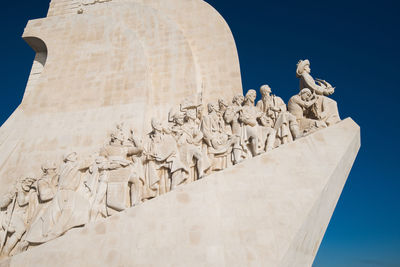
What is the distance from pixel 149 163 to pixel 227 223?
2.07 m

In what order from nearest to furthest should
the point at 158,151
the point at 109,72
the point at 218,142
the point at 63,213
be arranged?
1. the point at 63,213
2. the point at 158,151
3. the point at 218,142
4. the point at 109,72

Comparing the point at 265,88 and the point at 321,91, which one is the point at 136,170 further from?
the point at 321,91

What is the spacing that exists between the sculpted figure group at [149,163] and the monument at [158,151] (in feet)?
0.07

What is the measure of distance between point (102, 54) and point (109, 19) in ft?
3.83

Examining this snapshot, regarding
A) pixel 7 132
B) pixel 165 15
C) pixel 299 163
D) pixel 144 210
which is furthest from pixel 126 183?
pixel 165 15

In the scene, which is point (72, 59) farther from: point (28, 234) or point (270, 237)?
point (270, 237)

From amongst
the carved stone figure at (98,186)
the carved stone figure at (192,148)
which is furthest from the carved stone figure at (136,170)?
the carved stone figure at (192,148)

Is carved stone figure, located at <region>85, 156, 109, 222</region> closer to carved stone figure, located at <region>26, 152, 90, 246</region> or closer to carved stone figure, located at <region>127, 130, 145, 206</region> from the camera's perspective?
carved stone figure, located at <region>26, 152, 90, 246</region>

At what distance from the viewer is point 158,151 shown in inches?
241

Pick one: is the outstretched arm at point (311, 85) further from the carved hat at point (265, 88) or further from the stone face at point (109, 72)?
the stone face at point (109, 72)

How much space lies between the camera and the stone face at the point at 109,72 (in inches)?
297

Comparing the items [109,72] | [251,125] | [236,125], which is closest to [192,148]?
[236,125]

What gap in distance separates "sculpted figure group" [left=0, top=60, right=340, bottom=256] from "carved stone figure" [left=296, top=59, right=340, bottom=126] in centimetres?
2

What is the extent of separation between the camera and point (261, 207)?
15.4ft
